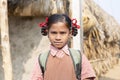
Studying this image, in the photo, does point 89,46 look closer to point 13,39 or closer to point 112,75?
point 112,75

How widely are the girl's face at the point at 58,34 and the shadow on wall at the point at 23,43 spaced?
392cm

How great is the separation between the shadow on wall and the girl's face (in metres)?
3.92

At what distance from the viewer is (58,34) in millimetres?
2189

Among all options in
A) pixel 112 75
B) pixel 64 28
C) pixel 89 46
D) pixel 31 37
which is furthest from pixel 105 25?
pixel 64 28

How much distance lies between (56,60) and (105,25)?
465 inches

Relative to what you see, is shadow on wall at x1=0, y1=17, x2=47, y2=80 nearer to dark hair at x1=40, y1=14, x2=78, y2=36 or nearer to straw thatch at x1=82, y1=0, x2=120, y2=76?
straw thatch at x1=82, y1=0, x2=120, y2=76

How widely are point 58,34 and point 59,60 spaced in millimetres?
172

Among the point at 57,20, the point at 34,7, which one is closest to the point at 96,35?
the point at 34,7

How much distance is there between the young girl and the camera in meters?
2.15

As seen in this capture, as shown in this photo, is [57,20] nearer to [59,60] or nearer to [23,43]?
[59,60]

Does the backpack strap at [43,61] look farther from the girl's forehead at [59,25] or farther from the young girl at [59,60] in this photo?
the girl's forehead at [59,25]

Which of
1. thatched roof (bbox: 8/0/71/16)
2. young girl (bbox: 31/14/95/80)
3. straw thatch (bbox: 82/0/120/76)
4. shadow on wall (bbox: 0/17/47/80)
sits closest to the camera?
young girl (bbox: 31/14/95/80)

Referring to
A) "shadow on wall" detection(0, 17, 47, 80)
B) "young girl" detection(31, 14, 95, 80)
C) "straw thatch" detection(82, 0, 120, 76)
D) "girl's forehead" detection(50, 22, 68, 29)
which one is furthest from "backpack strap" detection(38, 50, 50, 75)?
"straw thatch" detection(82, 0, 120, 76)

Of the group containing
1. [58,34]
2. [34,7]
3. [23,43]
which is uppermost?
[34,7]
